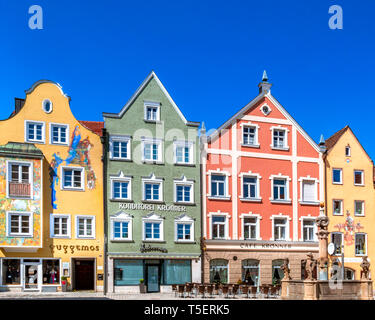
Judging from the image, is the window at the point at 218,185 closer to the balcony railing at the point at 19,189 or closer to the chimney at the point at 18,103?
the balcony railing at the point at 19,189

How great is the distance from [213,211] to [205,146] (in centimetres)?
501

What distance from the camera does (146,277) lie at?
1505 inches

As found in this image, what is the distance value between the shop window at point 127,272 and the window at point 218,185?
7.83 meters

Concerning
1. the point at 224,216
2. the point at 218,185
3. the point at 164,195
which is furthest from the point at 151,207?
the point at 224,216

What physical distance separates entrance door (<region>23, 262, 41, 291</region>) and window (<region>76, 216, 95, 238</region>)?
348cm

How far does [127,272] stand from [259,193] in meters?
12.1

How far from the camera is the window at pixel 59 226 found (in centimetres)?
3638

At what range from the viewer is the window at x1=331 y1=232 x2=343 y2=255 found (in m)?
44.1

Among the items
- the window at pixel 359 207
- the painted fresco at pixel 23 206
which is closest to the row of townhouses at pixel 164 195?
the painted fresco at pixel 23 206

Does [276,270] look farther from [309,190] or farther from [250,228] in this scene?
[309,190]

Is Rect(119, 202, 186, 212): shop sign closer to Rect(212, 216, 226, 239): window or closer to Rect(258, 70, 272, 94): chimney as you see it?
Rect(212, 216, 226, 239): window

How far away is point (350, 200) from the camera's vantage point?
4519cm

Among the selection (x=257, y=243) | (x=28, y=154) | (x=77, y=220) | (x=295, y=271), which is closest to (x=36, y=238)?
(x=77, y=220)
